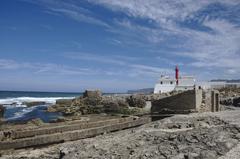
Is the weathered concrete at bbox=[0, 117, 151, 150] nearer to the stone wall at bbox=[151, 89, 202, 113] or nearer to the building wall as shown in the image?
the stone wall at bbox=[151, 89, 202, 113]

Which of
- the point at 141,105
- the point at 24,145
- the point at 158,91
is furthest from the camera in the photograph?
the point at 158,91

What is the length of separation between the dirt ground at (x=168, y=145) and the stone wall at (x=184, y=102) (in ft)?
12.1

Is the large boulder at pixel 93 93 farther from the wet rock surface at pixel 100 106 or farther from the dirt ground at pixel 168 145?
the dirt ground at pixel 168 145

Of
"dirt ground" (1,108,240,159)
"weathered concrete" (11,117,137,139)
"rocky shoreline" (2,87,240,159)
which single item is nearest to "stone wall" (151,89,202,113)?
"rocky shoreline" (2,87,240,159)

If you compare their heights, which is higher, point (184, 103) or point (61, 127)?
point (184, 103)

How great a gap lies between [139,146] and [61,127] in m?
4.91

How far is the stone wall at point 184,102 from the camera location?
48.2 feet

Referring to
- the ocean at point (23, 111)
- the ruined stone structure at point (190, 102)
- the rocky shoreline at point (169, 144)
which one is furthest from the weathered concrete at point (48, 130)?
the ocean at point (23, 111)

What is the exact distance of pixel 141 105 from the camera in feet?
95.8

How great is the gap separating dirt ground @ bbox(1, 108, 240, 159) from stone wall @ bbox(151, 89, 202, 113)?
3686mm

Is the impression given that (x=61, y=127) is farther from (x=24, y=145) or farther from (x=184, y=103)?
(x=184, y=103)

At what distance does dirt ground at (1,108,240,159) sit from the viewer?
838 cm

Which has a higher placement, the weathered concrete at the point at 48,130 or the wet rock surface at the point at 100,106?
the wet rock surface at the point at 100,106

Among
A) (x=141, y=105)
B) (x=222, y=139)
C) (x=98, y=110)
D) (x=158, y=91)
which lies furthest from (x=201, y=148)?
(x=158, y=91)
